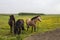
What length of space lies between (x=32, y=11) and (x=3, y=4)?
0.64 m

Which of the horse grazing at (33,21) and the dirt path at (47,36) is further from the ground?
the horse grazing at (33,21)

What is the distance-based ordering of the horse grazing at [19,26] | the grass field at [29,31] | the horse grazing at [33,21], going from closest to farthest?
the grass field at [29,31] < the horse grazing at [19,26] < the horse grazing at [33,21]

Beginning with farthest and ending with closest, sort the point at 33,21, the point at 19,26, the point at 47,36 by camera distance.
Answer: the point at 33,21 < the point at 19,26 < the point at 47,36

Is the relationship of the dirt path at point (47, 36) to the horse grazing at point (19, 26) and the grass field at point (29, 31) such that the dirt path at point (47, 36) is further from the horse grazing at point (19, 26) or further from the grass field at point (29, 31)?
the horse grazing at point (19, 26)

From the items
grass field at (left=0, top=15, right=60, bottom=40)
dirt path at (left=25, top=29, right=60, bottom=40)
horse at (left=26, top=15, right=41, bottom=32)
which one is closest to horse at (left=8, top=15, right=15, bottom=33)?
grass field at (left=0, top=15, right=60, bottom=40)

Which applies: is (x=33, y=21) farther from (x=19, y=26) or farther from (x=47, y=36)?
(x=47, y=36)

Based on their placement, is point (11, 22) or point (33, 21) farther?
point (33, 21)

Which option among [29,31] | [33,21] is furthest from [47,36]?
[33,21]

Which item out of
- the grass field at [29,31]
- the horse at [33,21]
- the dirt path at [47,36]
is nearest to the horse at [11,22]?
the grass field at [29,31]

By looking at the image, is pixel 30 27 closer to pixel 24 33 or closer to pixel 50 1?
pixel 24 33

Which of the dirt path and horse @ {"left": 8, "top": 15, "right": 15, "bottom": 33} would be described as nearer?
the dirt path

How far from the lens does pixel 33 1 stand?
10.8 feet

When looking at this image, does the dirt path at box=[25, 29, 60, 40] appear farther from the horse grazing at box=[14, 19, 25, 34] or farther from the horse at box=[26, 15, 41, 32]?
the horse grazing at box=[14, 19, 25, 34]

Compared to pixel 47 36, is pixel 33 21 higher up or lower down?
higher up
